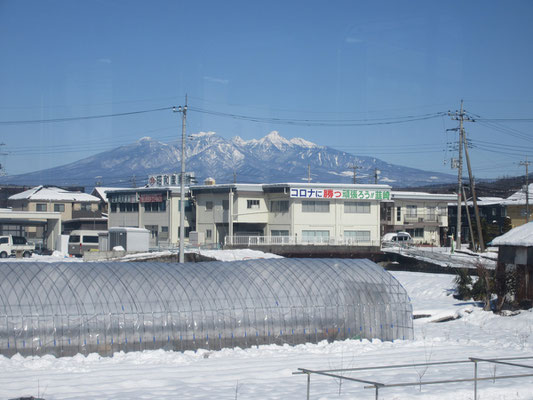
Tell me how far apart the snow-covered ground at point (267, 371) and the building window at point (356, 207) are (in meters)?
35.5

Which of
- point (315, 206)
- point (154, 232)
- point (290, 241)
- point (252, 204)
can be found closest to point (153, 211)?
point (154, 232)

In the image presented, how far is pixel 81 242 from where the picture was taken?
60031mm

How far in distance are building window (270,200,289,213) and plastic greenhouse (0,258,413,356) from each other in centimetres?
3489

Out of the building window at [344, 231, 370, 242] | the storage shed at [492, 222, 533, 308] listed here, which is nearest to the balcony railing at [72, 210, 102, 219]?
the building window at [344, 231, 370, 242]

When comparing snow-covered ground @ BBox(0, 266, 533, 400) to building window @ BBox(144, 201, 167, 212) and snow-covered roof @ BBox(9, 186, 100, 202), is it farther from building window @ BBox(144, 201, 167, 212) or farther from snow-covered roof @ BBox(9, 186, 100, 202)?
snow-covered roof @ BBox(9, 186, 100, 202)

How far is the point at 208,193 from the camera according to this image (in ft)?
198

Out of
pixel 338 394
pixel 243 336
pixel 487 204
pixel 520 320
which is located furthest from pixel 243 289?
pixel 487 204

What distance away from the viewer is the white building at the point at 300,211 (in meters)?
56.2

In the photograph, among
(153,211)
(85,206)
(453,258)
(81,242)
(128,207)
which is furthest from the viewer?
(85,206)

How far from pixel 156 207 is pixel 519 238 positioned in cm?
4484

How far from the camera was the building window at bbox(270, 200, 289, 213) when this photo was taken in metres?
57.0

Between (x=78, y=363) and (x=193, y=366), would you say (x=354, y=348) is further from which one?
(x=78, y=363)

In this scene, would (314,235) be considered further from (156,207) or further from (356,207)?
(156,207)

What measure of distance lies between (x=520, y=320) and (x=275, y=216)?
36.1 meters
